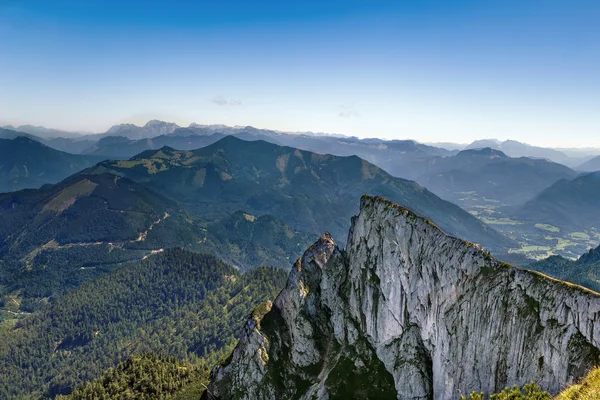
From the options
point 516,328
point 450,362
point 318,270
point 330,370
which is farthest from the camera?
point 318,270

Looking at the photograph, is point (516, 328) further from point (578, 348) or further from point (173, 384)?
point (173, 384)

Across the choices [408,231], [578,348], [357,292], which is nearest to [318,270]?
[357,292]

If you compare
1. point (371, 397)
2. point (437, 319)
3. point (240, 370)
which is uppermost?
point (437, 319)

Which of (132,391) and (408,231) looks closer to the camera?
(408,231)

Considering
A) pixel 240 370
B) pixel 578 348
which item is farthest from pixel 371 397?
pixel 578 348

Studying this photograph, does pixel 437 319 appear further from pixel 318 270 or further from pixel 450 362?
pixel 318 270

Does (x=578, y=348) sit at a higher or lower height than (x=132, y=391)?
higher

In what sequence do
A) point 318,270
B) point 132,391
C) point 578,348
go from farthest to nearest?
1. point 132,391
2. point 318,270
3. point 578,348
